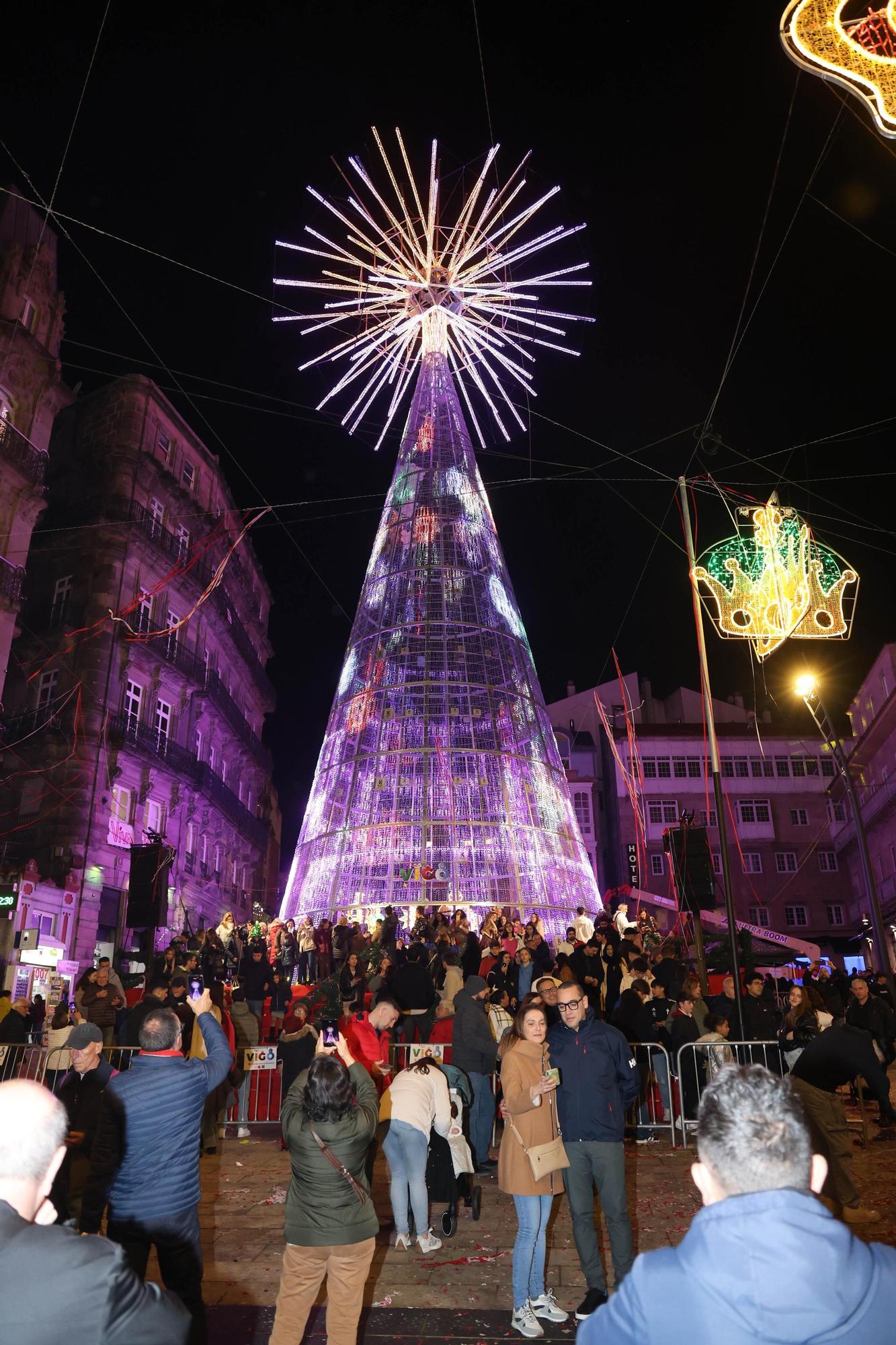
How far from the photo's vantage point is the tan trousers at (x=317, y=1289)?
455cm

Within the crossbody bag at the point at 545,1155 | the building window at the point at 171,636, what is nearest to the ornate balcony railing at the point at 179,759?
the building window at the point at 171,636

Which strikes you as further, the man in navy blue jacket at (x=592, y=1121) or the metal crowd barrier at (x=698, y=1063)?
the metal crowd barrier at (x=698, y=1063)

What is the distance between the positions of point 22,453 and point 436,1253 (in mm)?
24120

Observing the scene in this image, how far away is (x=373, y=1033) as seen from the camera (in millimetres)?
8438

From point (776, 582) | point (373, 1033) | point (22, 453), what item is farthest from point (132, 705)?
point (373, 1033)

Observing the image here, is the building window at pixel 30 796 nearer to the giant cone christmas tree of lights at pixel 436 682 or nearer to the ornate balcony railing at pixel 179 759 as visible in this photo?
the ornate balcony railing at pixel 179 759

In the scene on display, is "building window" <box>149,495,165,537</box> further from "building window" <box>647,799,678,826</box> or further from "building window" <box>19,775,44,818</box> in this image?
"building window" <box>647,799,678,826</box>

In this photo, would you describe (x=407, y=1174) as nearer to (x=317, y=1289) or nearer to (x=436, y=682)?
(x=317, y=1289)

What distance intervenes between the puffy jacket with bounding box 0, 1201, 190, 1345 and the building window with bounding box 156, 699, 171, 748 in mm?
29795

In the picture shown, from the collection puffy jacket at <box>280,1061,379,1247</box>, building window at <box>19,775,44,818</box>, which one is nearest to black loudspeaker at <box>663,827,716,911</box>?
puffy jacket at <box>280,1061,379,1247</box>

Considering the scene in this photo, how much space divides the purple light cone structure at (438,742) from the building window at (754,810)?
2544 cm

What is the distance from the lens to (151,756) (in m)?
29.4

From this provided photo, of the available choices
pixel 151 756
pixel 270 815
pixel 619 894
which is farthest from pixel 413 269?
pixel 270 815

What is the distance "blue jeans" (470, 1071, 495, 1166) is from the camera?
9344mm
